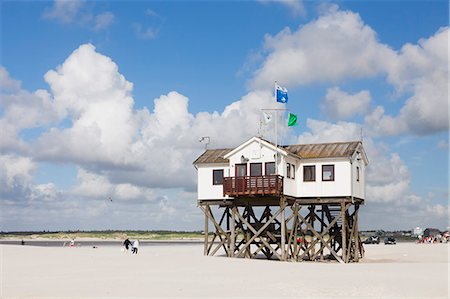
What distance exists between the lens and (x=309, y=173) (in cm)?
4453

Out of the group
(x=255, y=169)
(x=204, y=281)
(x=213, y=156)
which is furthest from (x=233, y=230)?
(x=204, y=281)

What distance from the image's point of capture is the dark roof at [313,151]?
43.8m

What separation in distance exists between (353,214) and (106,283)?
26.1 meters

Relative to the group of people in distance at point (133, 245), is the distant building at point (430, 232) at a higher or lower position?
lower

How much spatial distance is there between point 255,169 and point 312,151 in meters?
4.72

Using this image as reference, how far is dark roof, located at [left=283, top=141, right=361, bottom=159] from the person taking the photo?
43569mm

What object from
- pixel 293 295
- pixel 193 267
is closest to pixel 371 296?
pixel 293 295

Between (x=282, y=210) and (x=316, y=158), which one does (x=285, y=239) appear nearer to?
(x=282, y=210)

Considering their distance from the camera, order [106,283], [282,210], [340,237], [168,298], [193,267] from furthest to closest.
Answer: [340,237] < [282,210] < [193,267] < [106,283] < [168,298]

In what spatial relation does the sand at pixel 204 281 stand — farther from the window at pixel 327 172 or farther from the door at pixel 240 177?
the window at pixel 327 172

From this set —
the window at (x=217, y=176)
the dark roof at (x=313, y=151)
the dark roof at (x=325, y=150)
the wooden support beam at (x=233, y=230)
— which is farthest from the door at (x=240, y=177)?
the dark roof at (x=325, y=150)

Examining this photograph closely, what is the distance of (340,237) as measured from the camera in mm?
47031

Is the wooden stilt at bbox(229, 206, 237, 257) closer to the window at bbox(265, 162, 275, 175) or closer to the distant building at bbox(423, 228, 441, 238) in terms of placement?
the window at bbox(265, 162, 275, 175)

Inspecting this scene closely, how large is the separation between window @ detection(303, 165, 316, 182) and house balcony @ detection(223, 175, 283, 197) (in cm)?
336
